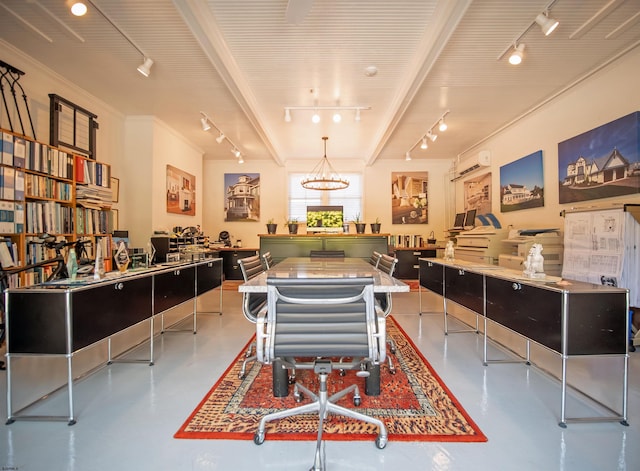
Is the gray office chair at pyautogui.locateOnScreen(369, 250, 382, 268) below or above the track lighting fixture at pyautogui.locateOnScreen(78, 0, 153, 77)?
below

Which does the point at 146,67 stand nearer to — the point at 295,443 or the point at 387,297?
the point at 387,297

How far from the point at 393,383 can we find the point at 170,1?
376 cm

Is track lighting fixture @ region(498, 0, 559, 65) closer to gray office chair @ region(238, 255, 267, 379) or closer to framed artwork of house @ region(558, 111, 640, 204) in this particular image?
framed artwork of house @ region(558, 111, 640, 204)

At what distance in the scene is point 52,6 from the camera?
107 inches

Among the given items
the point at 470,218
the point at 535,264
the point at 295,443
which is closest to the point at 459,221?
the point at 470,218

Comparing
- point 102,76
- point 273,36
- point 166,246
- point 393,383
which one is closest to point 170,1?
point 273,36

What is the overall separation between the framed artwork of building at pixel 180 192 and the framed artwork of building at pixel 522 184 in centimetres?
635

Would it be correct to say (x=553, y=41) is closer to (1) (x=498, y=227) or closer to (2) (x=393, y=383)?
(1) (x=498, y=227)

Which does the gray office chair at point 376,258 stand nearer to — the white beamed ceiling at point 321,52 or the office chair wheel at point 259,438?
the office chair wheel at point 259,438

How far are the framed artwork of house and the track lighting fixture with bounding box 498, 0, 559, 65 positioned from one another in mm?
1433

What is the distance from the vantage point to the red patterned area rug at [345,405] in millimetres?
1672

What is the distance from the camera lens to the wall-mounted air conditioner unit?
5980 mm

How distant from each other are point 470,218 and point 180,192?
619cm

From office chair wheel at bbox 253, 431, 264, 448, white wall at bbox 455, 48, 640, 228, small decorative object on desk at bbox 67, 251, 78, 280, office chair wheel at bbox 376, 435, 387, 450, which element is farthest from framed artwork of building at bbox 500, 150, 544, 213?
small decorative object on desk at bbox 67, 251, 78, 280
